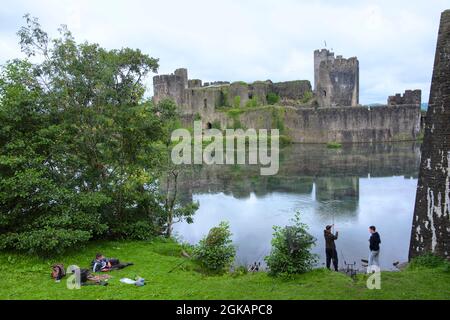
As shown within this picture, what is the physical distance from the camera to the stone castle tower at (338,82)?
57906mm

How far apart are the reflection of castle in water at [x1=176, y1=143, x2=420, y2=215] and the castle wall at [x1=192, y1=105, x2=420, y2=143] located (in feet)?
22.2

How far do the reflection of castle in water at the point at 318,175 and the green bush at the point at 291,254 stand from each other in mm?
7201

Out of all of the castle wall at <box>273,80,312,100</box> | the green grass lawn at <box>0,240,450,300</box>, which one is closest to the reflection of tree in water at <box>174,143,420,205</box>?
the green grass lawn at <box>0,240,450,300</box>

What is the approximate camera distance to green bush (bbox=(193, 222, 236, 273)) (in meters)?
12.7

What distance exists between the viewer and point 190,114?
198ft

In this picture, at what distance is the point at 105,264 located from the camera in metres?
11.8

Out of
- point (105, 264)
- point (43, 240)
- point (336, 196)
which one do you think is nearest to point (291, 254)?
point (105, 264)

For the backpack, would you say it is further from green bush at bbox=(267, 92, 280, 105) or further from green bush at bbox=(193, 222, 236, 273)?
green bush at bbox=(267, 92, 280, 105)

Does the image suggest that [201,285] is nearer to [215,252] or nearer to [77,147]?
[215,252]

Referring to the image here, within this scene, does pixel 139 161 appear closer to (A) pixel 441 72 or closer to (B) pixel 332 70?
(A) pixel 441 72

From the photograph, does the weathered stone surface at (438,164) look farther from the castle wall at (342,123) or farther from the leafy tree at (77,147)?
the castle wall at (342,123)

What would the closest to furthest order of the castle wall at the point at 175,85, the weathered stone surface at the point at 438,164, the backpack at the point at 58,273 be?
the backpack at the point at 58,273, the weathered stone surface at the point at 438,164, the castle wall at the point at 175,85

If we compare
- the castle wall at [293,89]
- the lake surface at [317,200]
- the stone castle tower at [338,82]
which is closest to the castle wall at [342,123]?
the stone castle tower at [338,82]

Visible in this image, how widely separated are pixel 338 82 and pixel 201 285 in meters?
52.0
